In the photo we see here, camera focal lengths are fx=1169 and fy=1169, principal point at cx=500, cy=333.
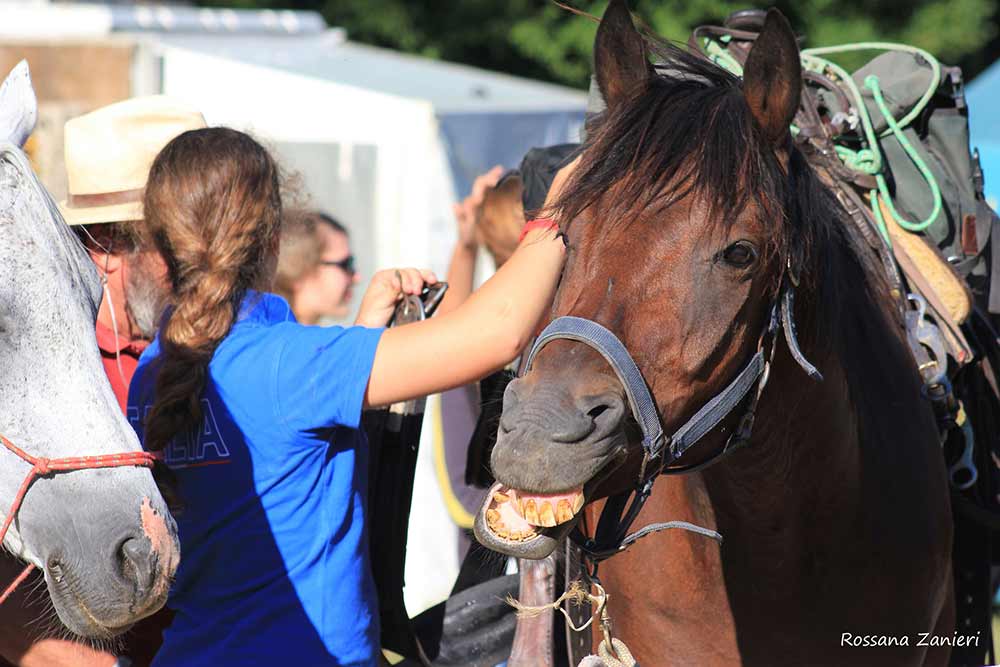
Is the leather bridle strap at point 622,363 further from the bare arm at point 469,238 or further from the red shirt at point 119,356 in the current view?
the bare arm at point 469,238

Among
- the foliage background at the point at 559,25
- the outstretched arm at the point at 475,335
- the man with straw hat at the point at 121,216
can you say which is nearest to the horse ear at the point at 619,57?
the outstretched arm at the point at 475,335

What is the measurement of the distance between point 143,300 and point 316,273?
2.44 metres

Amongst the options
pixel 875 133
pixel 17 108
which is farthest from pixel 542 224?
pixel 875 133

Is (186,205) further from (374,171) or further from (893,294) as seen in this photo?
(374,171)

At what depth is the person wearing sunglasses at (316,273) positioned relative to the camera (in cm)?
476

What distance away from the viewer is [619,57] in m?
2.11

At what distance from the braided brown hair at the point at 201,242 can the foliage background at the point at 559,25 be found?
31.9ft

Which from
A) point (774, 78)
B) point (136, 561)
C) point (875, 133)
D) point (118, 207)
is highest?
point (774, 78)

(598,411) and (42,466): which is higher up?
(598,411)

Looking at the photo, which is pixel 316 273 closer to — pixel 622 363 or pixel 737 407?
pixel 737 407

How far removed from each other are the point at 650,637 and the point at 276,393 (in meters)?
0.91

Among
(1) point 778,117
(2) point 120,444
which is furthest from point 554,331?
(2) point 120,444

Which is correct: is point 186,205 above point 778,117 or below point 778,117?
below

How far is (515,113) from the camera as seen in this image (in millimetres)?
7211
